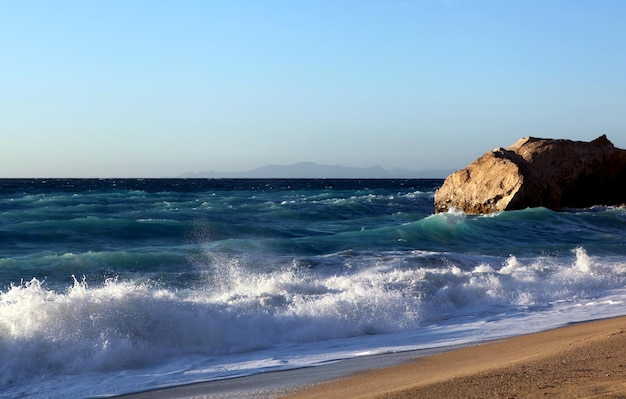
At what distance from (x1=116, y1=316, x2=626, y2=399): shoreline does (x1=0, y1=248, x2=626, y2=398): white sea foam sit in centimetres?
50

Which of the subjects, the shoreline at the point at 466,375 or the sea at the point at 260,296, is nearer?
the shoreline at the point at 466,375

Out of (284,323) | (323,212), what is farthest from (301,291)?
(323,212)

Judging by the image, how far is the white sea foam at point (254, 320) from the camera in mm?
7320

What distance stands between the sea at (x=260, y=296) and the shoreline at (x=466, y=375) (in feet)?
1.39

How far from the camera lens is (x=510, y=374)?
560 cm

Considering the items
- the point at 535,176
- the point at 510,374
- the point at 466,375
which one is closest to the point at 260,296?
the point at 466,375

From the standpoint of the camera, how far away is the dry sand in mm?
4969

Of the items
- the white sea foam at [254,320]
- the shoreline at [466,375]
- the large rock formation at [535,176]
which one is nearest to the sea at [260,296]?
the white sea foam at [254,320]

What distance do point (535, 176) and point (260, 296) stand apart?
16892 millimetres

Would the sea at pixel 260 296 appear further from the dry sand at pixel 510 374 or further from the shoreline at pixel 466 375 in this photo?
the dry sand at pixel 510 374

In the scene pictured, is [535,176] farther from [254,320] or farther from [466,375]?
[466,375]

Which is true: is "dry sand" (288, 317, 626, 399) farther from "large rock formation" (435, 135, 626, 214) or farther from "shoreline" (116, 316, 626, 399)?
"large rock formation" (435, 135, 626, 214)

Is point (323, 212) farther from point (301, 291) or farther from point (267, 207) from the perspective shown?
point (301, 291)

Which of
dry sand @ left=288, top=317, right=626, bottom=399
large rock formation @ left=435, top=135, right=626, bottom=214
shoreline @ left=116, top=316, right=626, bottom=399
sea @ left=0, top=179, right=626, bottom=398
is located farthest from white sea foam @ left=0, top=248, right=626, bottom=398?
large rock formation @ left=435, top=135, right=626, bottom=214
